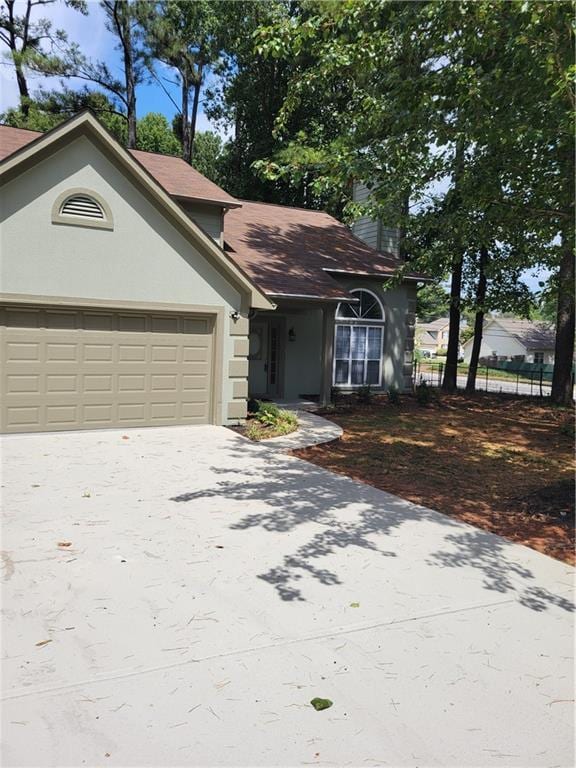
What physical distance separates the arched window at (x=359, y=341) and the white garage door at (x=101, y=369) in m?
6.31

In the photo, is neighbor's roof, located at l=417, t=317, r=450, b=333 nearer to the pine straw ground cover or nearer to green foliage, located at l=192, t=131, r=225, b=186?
green foliage, located at l=192, t=131, r=225, b=186

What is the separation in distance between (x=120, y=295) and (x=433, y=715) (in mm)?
9238

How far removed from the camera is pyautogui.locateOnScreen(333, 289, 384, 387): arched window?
1741cm

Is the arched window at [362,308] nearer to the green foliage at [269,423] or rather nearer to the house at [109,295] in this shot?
the house at [109,295]

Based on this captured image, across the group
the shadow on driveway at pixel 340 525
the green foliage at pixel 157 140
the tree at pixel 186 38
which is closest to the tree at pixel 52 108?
the tree at pixel 186 38

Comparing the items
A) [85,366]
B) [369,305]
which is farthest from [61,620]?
[369,305]

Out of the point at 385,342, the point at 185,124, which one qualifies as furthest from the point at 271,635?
the point at 185,124

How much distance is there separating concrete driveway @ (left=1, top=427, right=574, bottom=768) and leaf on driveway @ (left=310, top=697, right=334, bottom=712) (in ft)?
0.11

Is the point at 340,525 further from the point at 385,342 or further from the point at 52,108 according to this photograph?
the point at 52,108

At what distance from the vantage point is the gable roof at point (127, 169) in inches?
380

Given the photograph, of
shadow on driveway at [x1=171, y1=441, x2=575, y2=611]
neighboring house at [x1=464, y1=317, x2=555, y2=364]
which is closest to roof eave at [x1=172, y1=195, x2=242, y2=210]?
shadow on driveway at [x1=171, y1=441, x2=575, y2=611]

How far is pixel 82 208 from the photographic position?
10344mm

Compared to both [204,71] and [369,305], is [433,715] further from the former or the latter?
[204,71]

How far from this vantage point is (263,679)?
344cm
